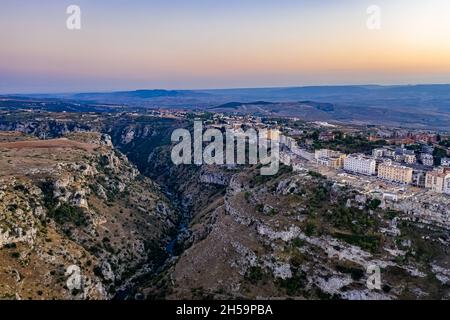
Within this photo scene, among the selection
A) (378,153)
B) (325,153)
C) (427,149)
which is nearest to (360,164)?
(378,153)

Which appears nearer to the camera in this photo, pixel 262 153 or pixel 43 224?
pixel 43 224

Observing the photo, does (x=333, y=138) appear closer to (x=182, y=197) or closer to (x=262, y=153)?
(x=262, y=153)

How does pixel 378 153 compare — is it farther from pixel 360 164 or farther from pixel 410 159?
pixel 360 164

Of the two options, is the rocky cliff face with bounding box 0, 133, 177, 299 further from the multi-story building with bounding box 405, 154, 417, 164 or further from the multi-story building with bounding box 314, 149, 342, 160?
the multi-story building with bounding box 405, 154, 417, 164

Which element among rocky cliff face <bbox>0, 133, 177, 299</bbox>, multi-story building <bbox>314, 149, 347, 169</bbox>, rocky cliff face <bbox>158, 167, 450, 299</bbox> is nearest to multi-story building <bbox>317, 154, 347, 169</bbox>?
multi-story building <bbox>314, 149, 347, 169</bbox>

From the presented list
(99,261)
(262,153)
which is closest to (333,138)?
(262,153)

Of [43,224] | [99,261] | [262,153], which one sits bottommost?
[99,261]
